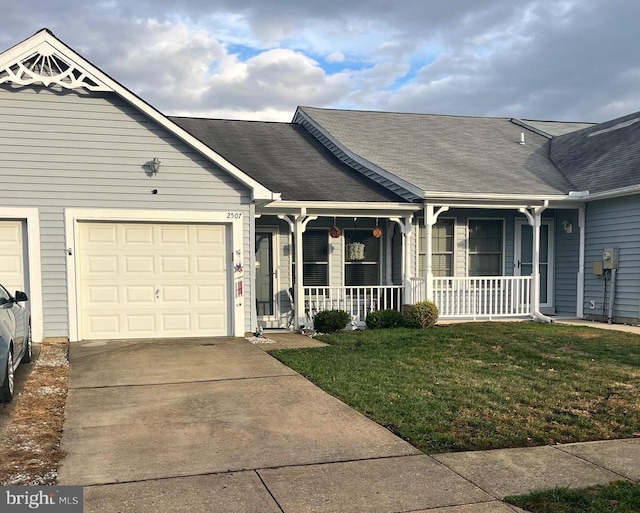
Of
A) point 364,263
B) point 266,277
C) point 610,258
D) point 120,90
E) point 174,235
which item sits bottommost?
point 266,277

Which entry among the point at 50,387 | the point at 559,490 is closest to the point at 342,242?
the point at 50,387

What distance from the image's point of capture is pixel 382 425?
18.2 ft

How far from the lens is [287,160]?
47.8 ft

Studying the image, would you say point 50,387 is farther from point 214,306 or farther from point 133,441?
point 214,306

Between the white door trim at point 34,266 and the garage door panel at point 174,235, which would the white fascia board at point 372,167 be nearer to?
the garage door panel at point 174,235

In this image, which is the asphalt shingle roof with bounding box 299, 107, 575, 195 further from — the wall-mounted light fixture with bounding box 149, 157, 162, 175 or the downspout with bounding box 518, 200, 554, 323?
the wall-mounted light fixture with bounding box 149, 157, 162, 175

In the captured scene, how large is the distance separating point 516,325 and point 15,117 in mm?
10425

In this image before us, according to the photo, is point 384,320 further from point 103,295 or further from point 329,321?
point 103,295

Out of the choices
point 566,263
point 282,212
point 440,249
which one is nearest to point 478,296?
point 440,249

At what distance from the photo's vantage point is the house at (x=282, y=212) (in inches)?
395

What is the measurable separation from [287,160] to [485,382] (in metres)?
8.79

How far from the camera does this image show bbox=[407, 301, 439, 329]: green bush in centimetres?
1224

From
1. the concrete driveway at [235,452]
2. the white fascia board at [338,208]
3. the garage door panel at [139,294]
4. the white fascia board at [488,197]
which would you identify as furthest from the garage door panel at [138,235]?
the white fascia board at [488,197]

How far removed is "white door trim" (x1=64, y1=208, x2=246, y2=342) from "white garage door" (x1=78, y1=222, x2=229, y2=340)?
0.14 metres
